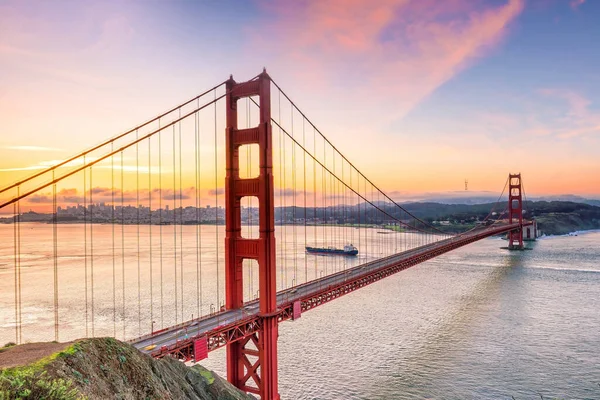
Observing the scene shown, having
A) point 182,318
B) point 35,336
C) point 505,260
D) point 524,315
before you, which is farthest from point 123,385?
point 505,260

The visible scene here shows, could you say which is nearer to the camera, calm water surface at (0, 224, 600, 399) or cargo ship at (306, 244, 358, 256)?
calm water surface at (0, 224, 600, 399)

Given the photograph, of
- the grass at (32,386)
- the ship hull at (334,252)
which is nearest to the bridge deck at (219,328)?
the grass at (32,386)

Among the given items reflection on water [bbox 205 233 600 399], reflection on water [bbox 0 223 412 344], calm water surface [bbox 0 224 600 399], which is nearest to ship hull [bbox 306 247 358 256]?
reflection on water [bbox 0 223 412 344]

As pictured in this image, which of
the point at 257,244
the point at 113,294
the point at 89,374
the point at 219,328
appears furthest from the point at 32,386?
the point at 113,294

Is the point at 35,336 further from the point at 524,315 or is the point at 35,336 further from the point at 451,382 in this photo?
the point at 524,315

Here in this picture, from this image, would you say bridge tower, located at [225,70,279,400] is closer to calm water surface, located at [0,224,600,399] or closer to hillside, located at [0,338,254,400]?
calm water surface, located at [0,224,600,399]

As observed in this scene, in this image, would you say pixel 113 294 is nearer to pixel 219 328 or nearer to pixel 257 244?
pixel 257 244
